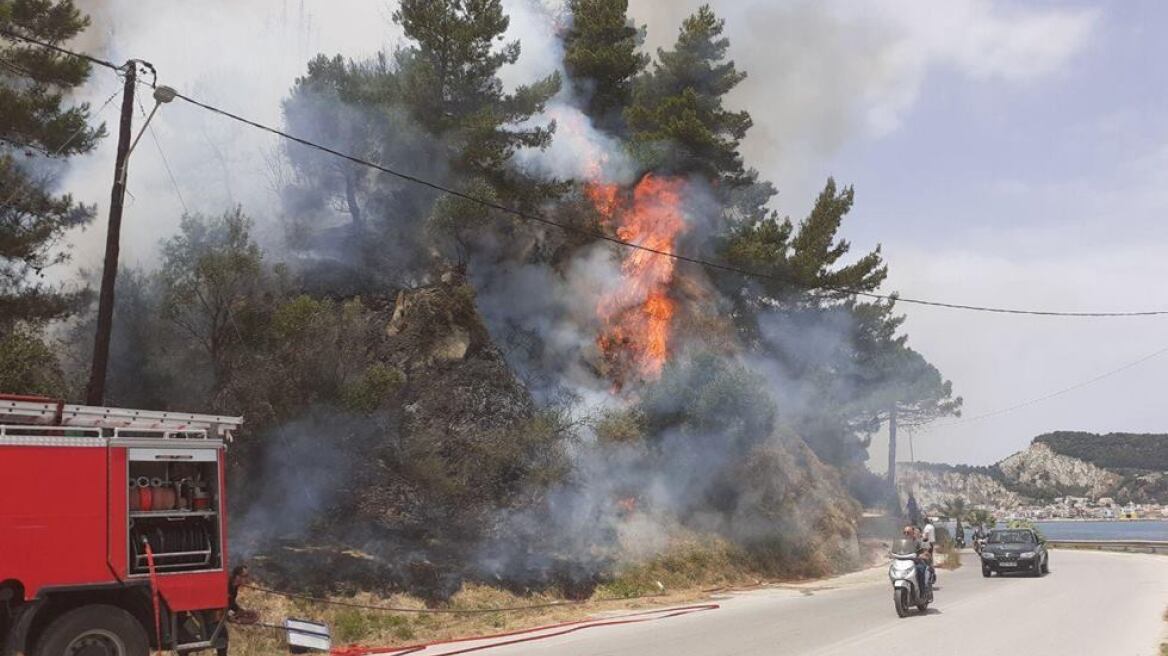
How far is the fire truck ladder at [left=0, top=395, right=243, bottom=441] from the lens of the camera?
901 centimetres

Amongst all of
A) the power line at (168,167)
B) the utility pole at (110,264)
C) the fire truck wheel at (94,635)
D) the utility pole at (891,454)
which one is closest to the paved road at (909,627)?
the fire truck wheel at (94,635)

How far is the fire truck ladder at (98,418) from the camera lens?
355 inches

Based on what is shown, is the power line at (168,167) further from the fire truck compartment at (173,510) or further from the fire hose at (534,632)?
the fire truck compartment at (173,510)

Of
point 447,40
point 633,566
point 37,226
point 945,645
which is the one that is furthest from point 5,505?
point 447,40

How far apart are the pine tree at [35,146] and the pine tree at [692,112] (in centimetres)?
2167

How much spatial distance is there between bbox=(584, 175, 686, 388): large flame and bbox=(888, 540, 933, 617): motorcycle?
15251 millimetres


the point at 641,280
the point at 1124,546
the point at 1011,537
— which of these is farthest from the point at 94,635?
the point at 1124,546

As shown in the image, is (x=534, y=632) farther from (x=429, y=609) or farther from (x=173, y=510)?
(x=173, y=510)

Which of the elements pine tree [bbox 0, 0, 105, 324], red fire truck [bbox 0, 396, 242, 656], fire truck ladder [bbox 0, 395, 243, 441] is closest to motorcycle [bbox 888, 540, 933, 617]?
red fire truck [bbox 0, 396, 242, 656]

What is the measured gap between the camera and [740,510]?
1156 inches

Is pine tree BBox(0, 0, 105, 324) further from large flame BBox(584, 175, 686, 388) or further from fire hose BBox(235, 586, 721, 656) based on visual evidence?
large flame BBox(584, 175, 686, 388)

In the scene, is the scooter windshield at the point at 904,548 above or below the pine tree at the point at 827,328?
below

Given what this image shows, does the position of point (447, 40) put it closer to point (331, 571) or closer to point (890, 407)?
point (331, 571)

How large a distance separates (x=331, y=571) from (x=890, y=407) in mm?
49618
